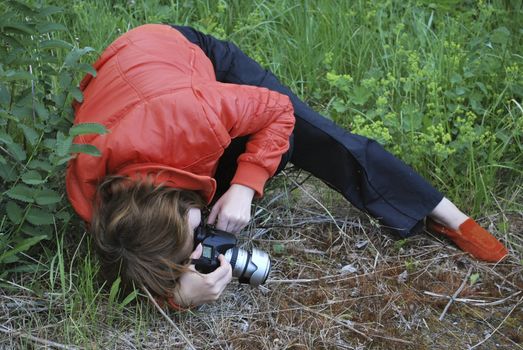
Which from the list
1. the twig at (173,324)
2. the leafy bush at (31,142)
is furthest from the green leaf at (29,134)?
the twig at (173,324)

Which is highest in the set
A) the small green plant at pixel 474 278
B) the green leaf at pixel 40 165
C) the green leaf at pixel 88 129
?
the green leaf at pixel 88 129

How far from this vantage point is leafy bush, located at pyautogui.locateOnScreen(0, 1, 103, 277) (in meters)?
2.30

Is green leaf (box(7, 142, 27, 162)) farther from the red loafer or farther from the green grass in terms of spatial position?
the red loafer

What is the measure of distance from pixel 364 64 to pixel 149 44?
1296mm

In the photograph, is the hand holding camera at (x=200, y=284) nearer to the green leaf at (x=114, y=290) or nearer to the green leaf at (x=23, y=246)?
the green leaf at (x=114, y=290)

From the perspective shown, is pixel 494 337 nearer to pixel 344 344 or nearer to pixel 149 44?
pixel 344 344

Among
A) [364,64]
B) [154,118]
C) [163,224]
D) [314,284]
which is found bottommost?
[314,284]

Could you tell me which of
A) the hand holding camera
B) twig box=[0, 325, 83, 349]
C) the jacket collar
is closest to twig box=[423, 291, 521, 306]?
the hand holding camera

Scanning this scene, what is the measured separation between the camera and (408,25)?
12.2ft

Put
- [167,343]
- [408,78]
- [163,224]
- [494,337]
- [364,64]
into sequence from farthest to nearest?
[364,64] < [408,78] < [494,337] < [167,343] < [163,224]

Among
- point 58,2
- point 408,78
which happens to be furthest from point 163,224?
point 58,2

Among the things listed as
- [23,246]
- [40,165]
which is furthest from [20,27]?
[23,246]

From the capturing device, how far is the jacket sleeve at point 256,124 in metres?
2.35

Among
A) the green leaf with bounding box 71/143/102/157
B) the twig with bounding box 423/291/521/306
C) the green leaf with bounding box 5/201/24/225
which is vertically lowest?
the twig with bounding box 423/291/521/306
